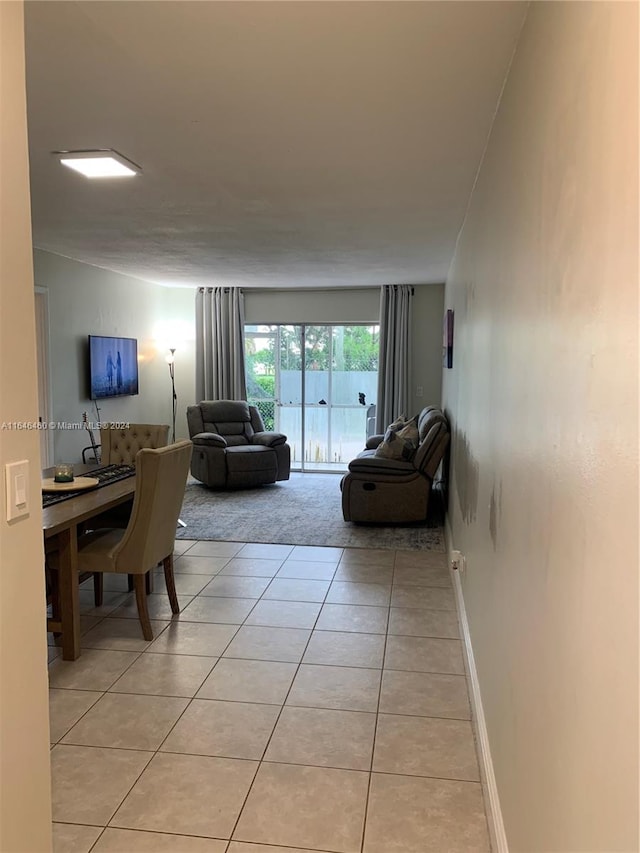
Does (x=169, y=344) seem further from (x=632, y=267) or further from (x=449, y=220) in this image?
(x=632, y=267)

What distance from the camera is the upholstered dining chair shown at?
310 centimetres

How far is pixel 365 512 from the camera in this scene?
213 inches

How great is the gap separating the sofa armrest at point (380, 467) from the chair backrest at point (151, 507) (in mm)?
2202

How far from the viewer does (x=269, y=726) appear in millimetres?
2500

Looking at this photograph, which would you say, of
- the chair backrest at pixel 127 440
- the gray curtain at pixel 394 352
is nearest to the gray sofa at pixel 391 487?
the chair backrest at pixel 127 440

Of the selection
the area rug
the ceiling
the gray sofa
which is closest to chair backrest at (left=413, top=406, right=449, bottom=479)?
the gray sofa

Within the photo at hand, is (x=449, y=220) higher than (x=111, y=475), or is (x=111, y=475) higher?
(x=449, y=220)

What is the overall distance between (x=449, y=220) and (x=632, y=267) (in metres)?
3.55

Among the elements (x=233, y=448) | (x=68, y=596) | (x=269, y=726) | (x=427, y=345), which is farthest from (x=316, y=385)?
(x=269, y=726)

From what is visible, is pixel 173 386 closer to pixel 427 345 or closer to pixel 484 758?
pixel 427 345

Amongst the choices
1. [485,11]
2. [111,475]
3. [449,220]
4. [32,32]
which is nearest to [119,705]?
[111,475]

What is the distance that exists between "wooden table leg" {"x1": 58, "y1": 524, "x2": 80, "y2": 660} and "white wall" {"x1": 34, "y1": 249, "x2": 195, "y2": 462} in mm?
3029

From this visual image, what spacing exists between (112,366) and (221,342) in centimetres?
178

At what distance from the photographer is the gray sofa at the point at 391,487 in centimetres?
532
